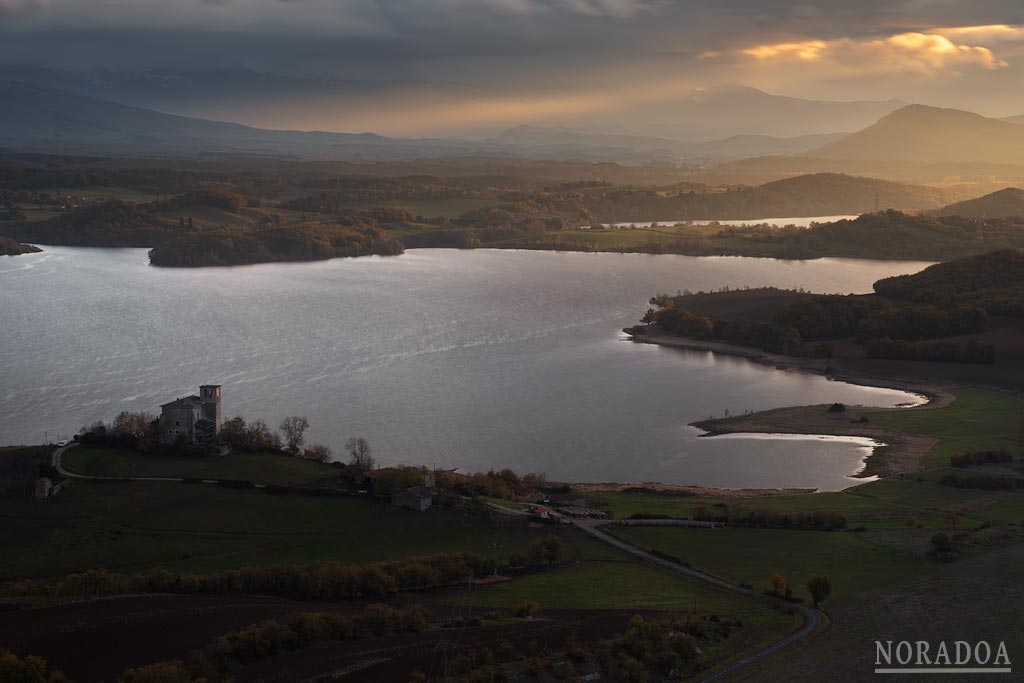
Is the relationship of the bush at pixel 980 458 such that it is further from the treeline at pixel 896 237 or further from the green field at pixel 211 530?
the treeline at pixel 896 237

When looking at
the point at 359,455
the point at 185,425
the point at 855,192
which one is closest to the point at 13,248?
the point at 185,425

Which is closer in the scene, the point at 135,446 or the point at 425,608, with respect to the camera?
the point at 425,608

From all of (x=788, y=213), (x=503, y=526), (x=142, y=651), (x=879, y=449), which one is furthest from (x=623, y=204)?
(x=142, y=651)

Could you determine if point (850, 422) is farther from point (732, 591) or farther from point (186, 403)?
point (186, 403)

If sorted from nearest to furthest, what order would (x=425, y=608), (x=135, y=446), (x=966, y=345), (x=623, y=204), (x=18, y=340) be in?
(x=425, y=608) → (x=135, y=446) → (x=966, y=345) → (x=18, y=340) → (x=623, y=204)

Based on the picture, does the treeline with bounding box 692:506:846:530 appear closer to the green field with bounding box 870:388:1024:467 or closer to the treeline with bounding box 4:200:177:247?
the green field with bounding box 870:388:1024:467

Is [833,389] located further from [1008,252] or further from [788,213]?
[788,213]
